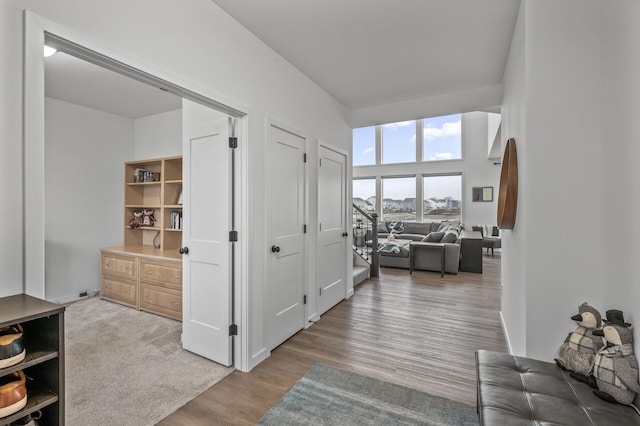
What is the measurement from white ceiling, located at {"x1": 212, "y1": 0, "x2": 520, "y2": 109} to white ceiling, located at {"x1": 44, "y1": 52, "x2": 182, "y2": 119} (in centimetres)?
192

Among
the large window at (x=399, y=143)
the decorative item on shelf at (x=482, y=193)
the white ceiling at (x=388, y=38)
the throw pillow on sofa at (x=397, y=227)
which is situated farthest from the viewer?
the large window at (x=399, y=143)

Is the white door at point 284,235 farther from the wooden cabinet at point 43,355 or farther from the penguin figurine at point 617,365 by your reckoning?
the penguin figurine at point 617,365

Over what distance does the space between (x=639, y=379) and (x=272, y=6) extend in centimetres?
298

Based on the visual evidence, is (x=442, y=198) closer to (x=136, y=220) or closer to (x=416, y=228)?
(x=416, y=228)

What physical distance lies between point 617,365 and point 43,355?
2.33 metres

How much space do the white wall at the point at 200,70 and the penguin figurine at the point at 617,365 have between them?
2.18 meters

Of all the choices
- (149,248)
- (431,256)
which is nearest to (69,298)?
(149,248)

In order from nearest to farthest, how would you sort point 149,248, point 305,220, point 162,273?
point 305,220, point 162,273, point 149,248

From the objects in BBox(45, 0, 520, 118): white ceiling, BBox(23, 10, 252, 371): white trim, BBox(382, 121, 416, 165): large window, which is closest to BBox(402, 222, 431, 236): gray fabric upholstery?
BBox(382, 121, 416, 165): large window

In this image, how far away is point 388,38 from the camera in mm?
2633

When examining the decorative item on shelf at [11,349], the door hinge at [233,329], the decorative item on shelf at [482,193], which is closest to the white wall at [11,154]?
the decorative item on shelf at [11,349]

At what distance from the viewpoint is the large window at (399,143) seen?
1027 centimetres

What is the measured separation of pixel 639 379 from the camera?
1.37 meters

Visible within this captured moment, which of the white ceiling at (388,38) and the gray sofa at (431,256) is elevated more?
the white ceiling at (388,38)
